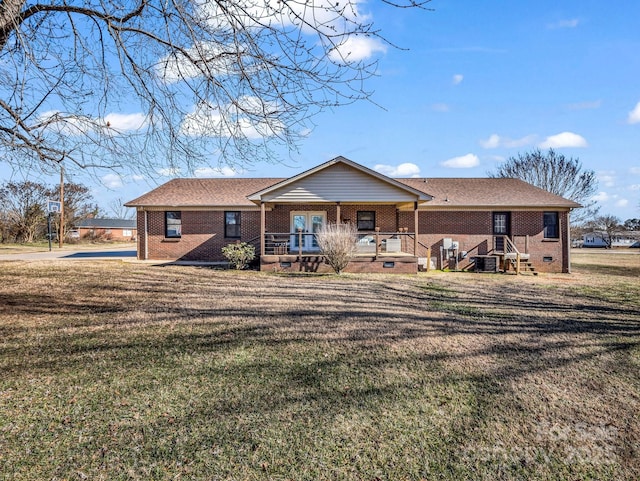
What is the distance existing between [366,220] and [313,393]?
52.2 feet

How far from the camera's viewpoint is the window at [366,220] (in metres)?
19.3

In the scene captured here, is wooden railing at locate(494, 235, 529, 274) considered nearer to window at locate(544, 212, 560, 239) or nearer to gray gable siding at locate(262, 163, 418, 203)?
window at locate(544, 212, 560, 239)

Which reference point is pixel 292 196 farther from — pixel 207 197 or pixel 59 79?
pixel 59 79

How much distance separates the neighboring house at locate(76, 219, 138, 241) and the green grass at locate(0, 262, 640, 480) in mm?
46251

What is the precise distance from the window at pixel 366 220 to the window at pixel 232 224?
601 cm

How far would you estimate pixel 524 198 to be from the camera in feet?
63.2

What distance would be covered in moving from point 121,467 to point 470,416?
109 inches

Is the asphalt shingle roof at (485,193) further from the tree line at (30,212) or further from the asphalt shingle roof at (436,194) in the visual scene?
the tree line at (30,212)

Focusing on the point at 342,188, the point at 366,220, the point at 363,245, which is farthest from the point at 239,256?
the point at 366,220

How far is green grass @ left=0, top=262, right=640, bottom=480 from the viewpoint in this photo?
2822 millimetres

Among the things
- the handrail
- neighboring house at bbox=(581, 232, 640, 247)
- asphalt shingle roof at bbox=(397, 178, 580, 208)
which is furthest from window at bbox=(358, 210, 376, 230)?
neighboring house at bbox=(581, 232, 640, 247)

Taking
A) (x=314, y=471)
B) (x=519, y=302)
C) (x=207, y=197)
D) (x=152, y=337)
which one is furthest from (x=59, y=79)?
(x=207, y=197)

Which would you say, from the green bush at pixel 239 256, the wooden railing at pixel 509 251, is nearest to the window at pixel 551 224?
the wooden railing at pixel 509 251

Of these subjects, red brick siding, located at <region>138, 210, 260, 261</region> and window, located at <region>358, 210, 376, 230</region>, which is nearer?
window, located at <region>358, 210, 376, 230</region>
